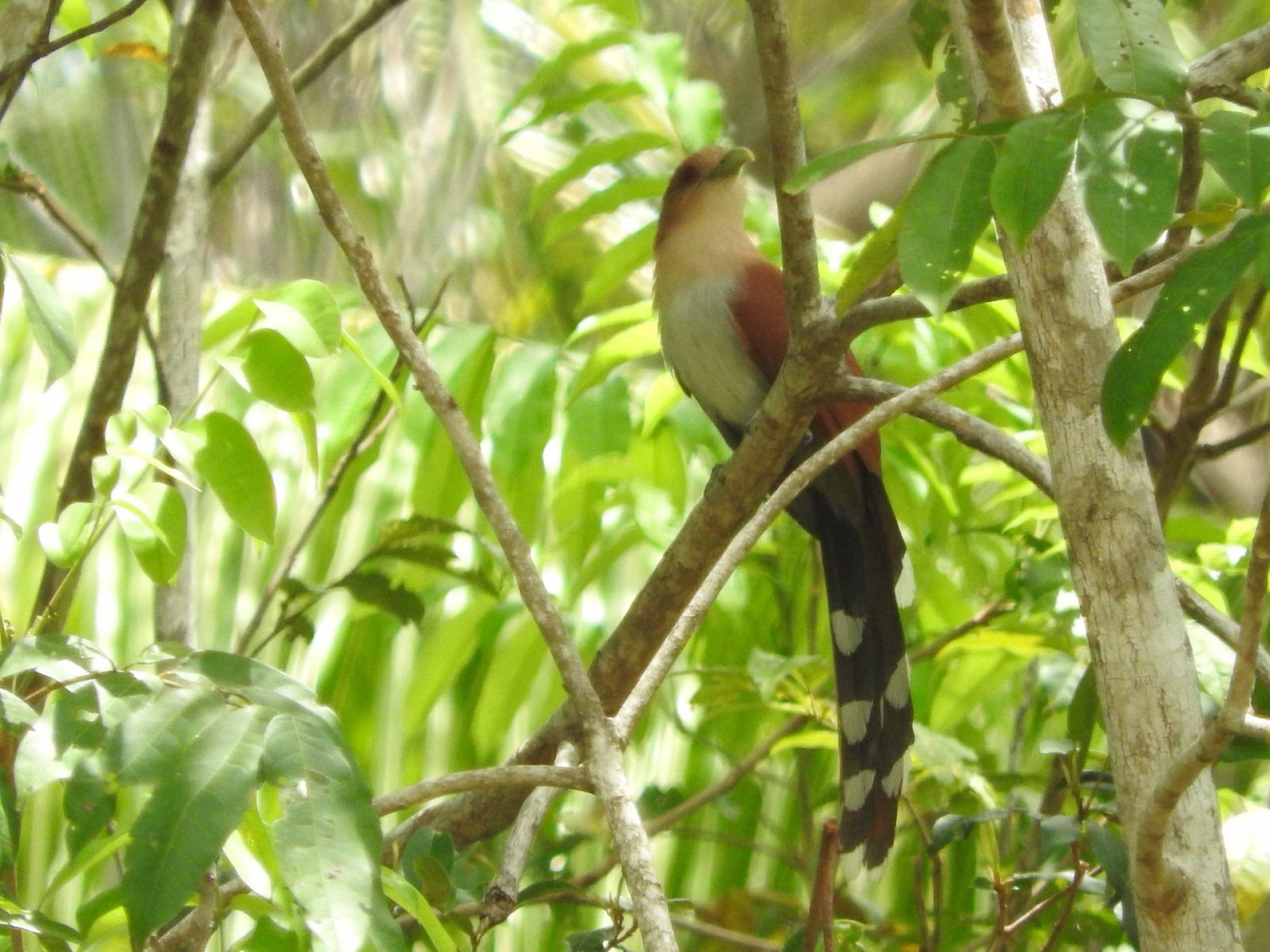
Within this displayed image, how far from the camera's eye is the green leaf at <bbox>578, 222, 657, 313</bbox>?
1961 mm

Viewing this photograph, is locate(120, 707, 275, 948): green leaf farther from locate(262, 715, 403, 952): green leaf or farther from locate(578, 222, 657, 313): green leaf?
locate(578, 222, 657, 313): green leaf

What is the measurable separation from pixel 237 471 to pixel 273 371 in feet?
0.29

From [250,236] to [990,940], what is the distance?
466 cm

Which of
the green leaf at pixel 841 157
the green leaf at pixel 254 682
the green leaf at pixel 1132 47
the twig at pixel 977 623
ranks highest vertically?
the green leaf at pixel 1132 47

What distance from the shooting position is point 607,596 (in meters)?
2.44

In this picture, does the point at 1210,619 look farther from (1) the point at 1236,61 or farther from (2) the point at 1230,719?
(1) the point at 1236,61

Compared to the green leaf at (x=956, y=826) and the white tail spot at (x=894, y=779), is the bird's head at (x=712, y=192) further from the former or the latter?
the green leaf at (x=956, y=826)

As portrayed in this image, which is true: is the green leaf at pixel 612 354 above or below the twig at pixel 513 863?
above

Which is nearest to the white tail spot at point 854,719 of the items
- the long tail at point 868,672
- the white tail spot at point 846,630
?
the long tail at point 868,672

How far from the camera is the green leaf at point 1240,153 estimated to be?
0.79 m

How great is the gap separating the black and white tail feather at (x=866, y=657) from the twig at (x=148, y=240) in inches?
39.8

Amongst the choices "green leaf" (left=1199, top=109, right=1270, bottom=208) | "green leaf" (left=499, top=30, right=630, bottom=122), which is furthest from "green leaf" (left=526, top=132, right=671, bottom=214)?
"green leaf" (left=1199, top=109, right=1270, bottom=208)

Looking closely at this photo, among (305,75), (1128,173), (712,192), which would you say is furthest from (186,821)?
(712,192)

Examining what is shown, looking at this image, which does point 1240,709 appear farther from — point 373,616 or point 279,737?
point 373,616
